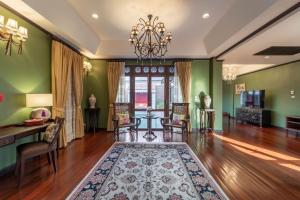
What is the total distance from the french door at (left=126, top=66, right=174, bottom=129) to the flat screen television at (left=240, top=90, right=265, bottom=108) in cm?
439

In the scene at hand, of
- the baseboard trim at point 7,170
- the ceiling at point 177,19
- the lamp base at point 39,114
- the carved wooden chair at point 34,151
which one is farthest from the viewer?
the lamp base at point 39,114

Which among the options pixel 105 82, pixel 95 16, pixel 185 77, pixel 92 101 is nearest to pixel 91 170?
pixel 95 16

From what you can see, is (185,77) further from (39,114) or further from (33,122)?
(33,122)

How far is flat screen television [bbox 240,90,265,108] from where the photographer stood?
26.8ft

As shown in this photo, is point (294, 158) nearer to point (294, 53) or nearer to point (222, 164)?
point (222, 164)

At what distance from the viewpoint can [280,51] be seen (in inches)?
220

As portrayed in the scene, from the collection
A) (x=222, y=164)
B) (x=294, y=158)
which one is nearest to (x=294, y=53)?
(x=294, y=158)

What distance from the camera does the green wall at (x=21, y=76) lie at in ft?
9.86

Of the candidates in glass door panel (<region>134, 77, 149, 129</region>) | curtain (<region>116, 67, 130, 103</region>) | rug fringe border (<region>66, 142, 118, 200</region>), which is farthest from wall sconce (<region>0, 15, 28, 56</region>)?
glass door panel (<region>134, 77, 149, 129</region>)

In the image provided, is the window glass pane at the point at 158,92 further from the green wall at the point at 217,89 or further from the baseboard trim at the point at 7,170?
the baseboard trim at the point at 7,170

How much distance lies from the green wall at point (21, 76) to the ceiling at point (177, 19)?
0.34 m

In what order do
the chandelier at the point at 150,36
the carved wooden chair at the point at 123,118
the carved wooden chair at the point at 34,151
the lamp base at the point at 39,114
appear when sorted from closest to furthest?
the carved wooden chair at the point at 34,151 < the lamp base at the point at 39,114 < the chandelier at the point at 150,36 < the carved wooden chair at the point at 123,118

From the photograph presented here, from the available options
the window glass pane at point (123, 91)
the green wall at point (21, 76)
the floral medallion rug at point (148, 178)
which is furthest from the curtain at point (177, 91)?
the green wall at point (21, 76)

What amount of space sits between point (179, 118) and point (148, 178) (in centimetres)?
314
